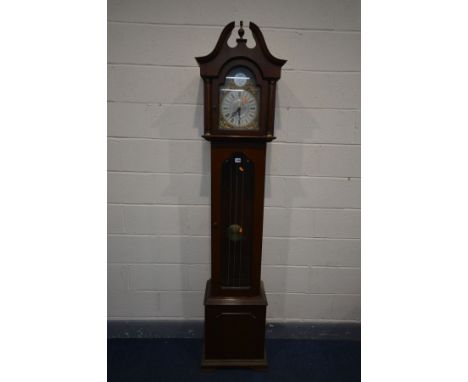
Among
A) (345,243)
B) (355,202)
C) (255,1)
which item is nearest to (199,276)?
(345,243)

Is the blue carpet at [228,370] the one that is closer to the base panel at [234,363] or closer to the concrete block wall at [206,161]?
the base panel at [234,363]

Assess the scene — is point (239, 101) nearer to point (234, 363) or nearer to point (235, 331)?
point (235, 331)

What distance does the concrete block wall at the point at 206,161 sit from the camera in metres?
1.61

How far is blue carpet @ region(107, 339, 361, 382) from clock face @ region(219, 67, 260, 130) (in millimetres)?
1228

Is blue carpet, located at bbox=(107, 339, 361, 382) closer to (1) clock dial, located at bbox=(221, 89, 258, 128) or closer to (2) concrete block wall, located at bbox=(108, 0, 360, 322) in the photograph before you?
(2) concrete block wall, located at bbox=(108, 0, 360, 322)

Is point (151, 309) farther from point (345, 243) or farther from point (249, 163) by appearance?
point (345, 243)

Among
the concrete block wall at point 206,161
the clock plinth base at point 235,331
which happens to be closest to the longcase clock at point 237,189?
the clock plinth base at point 235,331

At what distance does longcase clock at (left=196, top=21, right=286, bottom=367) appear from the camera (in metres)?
1.36

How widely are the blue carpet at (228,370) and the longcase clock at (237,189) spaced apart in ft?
0.24

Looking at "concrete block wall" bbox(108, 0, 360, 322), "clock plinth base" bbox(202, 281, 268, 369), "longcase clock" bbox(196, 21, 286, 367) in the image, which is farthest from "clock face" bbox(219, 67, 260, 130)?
"clock plinth base" bbox(202, 281, 268, 369)

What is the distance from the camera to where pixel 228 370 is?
1.61 meters

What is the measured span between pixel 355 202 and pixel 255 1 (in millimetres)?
1186

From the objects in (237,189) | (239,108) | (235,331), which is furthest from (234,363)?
(239,108)

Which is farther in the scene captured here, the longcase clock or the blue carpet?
the blue carpet
